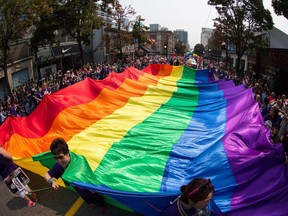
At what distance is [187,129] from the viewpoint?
702cm

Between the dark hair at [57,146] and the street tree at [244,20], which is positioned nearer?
the dark hair at [57,146]

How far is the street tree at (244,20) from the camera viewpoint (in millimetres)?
24325

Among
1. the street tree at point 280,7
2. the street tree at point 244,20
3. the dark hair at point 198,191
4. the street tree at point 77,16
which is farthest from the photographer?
the street tree at point 244,20

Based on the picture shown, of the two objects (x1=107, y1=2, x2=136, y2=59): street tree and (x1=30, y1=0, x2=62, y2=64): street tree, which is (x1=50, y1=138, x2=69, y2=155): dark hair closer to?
(x1=30, y1=0, x2=62, y2=64): street tree

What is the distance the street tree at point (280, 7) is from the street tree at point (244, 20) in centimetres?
1283

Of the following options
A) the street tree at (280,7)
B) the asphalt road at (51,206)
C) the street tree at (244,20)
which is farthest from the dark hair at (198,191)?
the street tree at (244,20)

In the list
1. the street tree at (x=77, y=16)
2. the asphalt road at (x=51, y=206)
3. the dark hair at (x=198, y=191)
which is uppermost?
the street tree at (x=77, y=16)

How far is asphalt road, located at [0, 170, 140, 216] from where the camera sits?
4.55 m

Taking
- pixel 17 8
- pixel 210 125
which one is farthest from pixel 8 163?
pixel 17 8

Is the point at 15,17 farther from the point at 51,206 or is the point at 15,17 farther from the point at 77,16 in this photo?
the point at 51,206

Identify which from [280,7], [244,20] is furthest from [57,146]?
[244,20]

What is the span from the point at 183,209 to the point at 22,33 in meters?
12.0

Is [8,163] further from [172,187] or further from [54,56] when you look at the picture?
[54,56]

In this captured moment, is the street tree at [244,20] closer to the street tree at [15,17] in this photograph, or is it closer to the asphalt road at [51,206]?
the street tree at [15,17]
